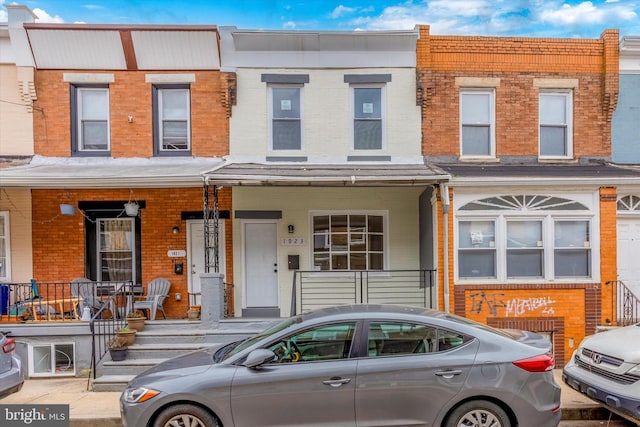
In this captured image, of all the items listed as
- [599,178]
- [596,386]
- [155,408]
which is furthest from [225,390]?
[599,178]

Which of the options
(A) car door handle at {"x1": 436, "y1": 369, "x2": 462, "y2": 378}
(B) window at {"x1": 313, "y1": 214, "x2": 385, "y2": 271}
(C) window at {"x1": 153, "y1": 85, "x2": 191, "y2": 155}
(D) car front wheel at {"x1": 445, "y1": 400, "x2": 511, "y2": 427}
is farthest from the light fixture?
(D) car front wheel at {"x1": 445, "y1": 400, "x2": 511, "y2": 427}

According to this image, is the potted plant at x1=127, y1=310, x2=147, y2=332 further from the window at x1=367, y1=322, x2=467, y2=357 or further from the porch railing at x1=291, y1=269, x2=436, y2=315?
the window at x1=367, y1=322, x2=467, y2=357

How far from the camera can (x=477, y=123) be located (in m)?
9.52

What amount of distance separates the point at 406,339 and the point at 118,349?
494 cm

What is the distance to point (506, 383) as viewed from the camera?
14.3ft

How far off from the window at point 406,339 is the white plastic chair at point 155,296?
19.0 ft

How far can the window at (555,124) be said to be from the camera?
31.4 ft

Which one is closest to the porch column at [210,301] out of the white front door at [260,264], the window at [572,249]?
the white front door at [260,264]

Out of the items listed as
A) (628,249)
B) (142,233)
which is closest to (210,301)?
(142,233)

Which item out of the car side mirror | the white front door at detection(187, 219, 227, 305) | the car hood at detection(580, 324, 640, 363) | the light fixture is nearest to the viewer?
the car side mirror

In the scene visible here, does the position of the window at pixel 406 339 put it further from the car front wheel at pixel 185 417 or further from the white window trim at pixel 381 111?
the white window trim at pixel 381 111

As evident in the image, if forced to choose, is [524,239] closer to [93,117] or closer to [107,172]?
[107,172]

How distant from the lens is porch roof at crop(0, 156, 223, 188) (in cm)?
781

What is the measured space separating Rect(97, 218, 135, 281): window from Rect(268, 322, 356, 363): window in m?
6.27
